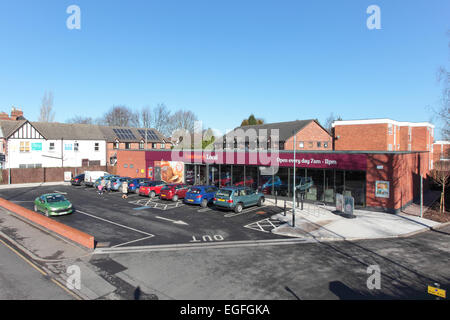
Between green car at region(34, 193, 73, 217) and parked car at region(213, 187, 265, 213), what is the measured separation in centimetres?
995

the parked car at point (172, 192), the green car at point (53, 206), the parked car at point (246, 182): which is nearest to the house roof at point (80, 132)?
the green car at point (53, 206)

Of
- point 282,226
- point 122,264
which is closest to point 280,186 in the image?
point 282,226

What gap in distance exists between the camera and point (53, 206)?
19.2m

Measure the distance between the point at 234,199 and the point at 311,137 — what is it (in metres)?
27.6

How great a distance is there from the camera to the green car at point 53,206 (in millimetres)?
19156

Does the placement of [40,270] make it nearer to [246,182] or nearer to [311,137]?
[246,182]

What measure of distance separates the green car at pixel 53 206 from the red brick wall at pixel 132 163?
17.9m

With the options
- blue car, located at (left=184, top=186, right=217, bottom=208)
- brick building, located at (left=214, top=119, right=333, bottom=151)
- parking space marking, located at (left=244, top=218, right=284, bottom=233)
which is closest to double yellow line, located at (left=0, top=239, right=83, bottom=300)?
parking space marking, located at (left=244, top=218, right=284, bottom=233)

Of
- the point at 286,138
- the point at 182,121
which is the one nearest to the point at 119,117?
the point at 182,121

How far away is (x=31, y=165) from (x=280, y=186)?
39.4 metres

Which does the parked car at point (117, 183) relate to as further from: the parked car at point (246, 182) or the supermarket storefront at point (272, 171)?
the parked car at point (246, 182)

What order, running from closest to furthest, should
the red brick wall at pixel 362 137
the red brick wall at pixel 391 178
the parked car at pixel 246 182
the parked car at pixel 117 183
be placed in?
the red brick wall at pixel 391 178, the parked car at pixel 246 182, the parked car at pixel 117 183, the red brick wall at pixel 362 137
